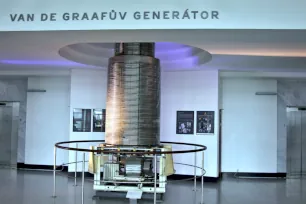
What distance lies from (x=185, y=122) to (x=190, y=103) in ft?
1.58

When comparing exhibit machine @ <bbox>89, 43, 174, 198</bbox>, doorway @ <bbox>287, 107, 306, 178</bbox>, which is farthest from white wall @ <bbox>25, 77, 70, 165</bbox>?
doorway @ <bbox>287, 107, 306, 178</bbox>

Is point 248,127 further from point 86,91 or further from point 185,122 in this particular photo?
point 86,91

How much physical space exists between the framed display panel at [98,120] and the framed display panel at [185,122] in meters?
1.91

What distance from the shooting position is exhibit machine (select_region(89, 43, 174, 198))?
623cm

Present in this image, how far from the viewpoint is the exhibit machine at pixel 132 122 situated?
6.23m

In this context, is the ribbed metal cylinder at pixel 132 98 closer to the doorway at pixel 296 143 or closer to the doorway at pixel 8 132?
the doorway at pixel 296 143

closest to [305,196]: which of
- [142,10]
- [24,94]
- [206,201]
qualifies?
[206,201]

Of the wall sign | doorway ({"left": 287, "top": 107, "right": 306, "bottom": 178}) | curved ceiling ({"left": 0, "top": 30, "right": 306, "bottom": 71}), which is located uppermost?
the wall sign

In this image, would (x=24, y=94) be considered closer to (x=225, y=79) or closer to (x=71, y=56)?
(x=71, y=56)

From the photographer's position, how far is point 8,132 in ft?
34.1

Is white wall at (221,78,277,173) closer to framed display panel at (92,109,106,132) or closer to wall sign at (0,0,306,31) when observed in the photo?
framed display panel at (92,109,106,132)

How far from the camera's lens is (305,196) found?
6938 mm

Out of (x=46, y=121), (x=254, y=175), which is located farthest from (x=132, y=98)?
(x=254, y=175)

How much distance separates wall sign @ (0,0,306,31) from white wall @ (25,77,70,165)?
5123 millimetres
